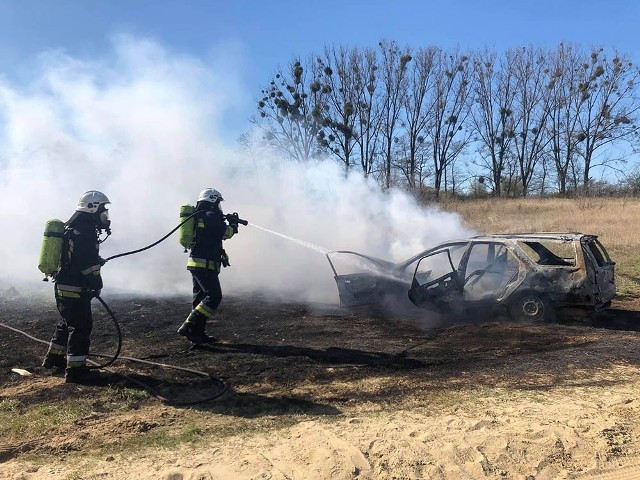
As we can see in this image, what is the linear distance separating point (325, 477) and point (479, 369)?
8.79ft

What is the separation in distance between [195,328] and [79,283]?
1.72 m

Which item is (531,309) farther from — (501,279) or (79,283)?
(79,283)

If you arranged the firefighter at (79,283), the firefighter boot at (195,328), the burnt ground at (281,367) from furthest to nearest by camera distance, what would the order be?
1. the firefighter boot at (195,328)
2. the firefighter at (79,283)
3. the burnt ground at (281,367)

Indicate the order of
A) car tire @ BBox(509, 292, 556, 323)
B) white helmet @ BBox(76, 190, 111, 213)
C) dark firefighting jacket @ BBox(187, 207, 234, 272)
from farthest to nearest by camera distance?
car tire @ BBox(509, 292, 556, 323), dark firefighting jacket @ BBox(187, 207, 234, 272), white helmet @ BBox(76, 190, 111, 213)

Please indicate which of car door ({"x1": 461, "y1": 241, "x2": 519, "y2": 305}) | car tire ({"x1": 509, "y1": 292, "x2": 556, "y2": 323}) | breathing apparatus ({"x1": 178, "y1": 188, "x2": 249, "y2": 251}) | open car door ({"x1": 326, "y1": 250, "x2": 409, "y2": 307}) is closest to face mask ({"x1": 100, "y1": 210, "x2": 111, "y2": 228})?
breathing apparatus ({"x1": 178, "y1": 188, "x2": 249, "y2": 251})

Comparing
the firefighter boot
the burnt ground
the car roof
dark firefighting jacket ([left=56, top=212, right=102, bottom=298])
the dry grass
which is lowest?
the burnt ground

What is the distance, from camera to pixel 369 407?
4.24m

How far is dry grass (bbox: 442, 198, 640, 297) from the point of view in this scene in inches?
531

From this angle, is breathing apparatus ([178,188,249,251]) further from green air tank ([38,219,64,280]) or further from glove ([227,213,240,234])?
green air tank ([38,219,64,280])

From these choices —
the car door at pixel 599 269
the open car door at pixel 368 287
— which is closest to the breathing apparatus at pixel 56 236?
the open car door at pixel 368 287

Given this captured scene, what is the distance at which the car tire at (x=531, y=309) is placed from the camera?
730 centimetres

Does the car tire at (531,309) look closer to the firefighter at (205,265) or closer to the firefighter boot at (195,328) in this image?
the firefighter at (205,265)

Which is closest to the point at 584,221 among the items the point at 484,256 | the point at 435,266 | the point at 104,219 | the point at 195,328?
the point at 435,266

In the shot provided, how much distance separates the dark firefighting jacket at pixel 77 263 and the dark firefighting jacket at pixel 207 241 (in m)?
1.57
